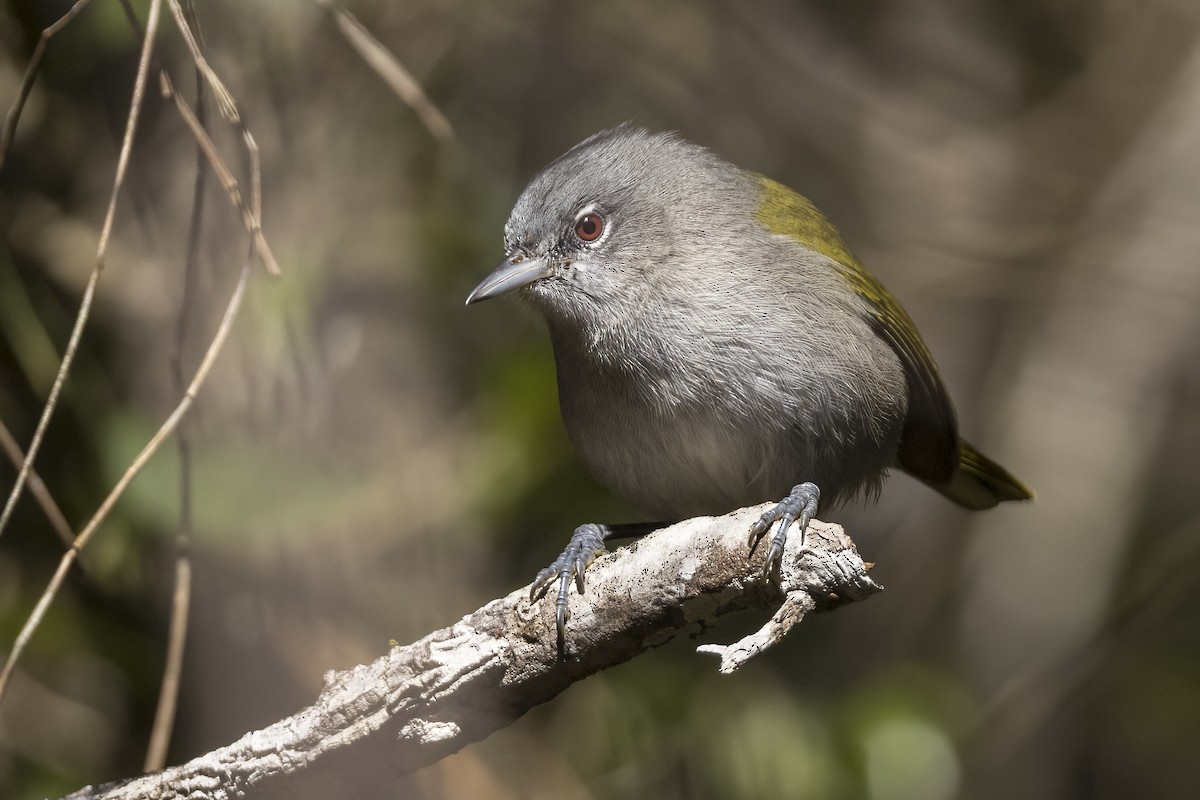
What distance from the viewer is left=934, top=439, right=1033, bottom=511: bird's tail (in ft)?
13.0

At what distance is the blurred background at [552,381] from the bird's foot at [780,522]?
1.63 m

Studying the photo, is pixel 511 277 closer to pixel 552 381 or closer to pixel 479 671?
pixel 552 381

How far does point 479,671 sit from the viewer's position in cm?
236

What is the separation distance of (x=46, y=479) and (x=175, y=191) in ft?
3.63

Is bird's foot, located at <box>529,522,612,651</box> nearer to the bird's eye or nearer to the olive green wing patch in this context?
the bird's eye

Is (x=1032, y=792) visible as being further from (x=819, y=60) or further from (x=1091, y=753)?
(x=819, y=60)

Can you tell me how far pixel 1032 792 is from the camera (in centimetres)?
510

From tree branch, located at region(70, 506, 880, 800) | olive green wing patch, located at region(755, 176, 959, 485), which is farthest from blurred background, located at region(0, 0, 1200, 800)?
tree branch, located at region(70, 506, 880, 800)

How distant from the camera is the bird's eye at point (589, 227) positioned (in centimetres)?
342

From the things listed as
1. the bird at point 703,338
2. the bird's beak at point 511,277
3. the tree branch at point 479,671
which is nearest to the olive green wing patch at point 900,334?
the bird at point 703,338

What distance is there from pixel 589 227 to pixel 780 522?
1416 mm

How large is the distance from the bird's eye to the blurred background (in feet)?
2.82

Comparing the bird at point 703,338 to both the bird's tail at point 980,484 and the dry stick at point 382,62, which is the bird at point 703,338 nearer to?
the bird's tail at point 980,484

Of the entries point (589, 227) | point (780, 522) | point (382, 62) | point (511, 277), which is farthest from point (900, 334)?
point (382, 62)
